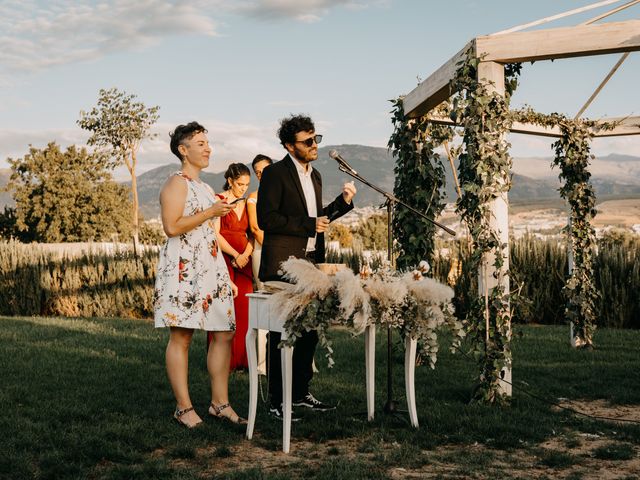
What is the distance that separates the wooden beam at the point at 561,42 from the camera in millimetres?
5699

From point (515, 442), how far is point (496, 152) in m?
2.46

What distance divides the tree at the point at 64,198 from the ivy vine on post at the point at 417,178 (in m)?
40.2

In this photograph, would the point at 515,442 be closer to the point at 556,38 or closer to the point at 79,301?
the point at 556,38

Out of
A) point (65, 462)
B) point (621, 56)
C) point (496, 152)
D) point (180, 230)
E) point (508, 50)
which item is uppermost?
point (621, 56)

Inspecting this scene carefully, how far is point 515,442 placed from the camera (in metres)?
4.73

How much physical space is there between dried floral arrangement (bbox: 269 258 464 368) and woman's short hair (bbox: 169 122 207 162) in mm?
1322

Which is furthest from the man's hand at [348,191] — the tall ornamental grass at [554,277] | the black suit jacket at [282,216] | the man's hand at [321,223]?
the tall ornamental grass at [554,277]

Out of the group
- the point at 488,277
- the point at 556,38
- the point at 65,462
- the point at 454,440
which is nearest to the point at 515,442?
the point at 454,440

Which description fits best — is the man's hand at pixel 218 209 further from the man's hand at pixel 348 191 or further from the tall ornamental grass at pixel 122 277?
the tall ornamental grass at pixel 122 277

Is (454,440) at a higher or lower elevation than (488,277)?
lower

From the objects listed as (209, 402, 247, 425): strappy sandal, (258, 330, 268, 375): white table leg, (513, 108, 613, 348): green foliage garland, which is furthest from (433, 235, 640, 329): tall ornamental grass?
(209, 402, 247, 425): strappy sandal

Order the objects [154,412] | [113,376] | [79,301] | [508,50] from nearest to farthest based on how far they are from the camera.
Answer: [154,412], [508,50], [113,376], [79,301]

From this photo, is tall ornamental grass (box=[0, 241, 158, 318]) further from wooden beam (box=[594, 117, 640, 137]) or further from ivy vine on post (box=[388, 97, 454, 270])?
wooden beam (box=[594, 117, 640, 137])

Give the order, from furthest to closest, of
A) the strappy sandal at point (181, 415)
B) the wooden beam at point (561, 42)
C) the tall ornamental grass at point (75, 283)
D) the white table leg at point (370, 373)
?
the tall ornamental grass at point (75, 283)
the wooden beam at point (561, 42)
the white table leg at point (370, 373)
the strappy sandal at point (181, 415)
